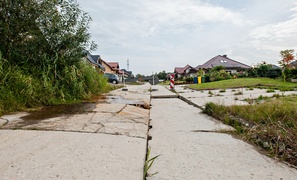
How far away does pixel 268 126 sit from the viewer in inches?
59.8

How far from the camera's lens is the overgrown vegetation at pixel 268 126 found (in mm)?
1262

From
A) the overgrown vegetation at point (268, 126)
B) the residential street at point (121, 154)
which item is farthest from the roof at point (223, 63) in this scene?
the residential street at point (121, 154)

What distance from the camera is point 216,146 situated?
1.41 meters

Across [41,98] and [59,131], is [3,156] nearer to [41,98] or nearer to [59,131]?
[59,131]

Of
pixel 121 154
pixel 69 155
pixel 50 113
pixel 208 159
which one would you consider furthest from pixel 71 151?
pixel 50 113

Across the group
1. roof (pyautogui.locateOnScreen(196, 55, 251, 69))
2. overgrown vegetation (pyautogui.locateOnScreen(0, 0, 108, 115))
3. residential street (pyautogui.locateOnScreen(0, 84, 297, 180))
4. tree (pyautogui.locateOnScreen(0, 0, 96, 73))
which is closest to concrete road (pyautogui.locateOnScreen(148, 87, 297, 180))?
residential street (pyautogui.locateOnScreen(0, 84, 297, 180))

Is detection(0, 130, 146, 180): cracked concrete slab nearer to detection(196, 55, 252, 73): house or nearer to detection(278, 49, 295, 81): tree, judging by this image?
detection(278, 49, 295, 81): tree

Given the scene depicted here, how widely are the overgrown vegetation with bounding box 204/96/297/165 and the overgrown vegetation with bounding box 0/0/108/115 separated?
9.95 feet

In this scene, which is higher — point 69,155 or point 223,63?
point 223,63

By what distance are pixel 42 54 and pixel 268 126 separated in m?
4.23

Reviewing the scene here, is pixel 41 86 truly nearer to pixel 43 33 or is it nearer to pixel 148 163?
pixel 43 33

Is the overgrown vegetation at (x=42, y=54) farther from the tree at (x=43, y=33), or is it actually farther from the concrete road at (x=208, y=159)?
the concrete road at (x=208, y=159)

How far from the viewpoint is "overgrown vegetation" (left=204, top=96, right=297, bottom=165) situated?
126 centimetres

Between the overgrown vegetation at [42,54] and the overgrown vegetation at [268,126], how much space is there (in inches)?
119
